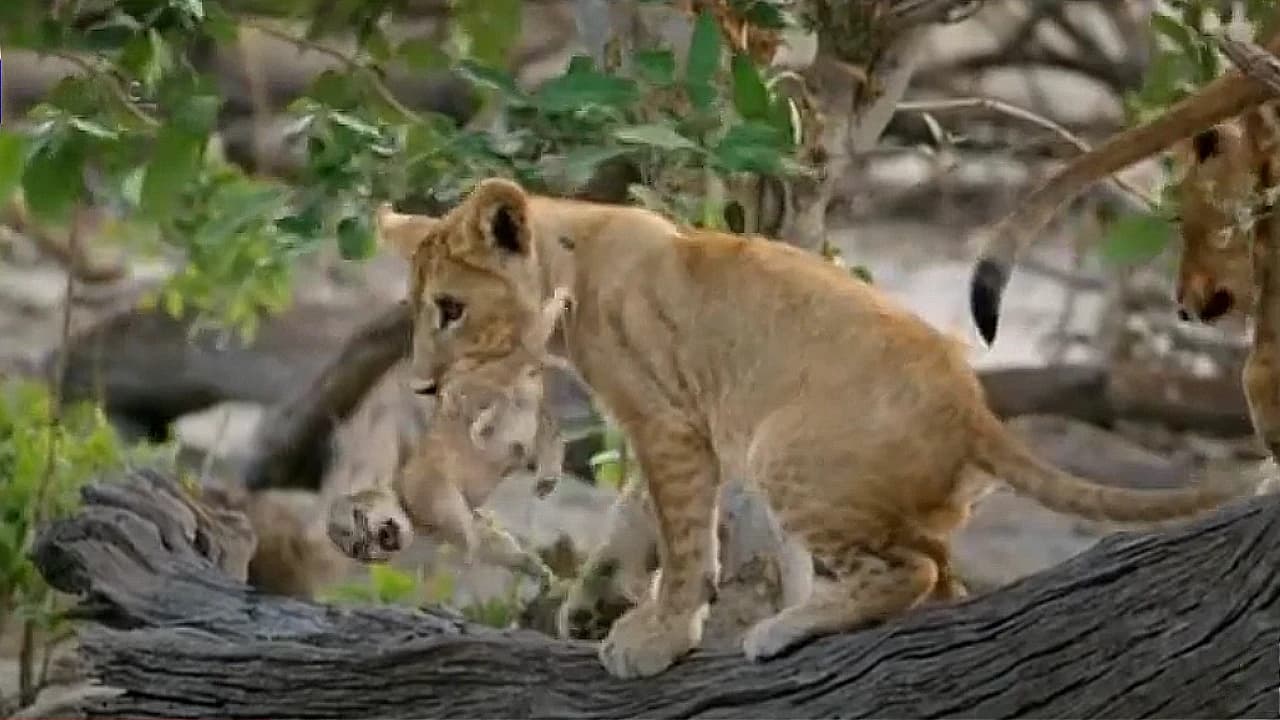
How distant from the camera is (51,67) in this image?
8.32 ft

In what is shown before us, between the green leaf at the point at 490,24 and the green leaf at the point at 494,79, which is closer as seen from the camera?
the green leaf at the point at 494,79

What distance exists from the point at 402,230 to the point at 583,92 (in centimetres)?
14

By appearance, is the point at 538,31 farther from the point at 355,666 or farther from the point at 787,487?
the point at 787,487

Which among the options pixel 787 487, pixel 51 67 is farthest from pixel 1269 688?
pixel 51 67

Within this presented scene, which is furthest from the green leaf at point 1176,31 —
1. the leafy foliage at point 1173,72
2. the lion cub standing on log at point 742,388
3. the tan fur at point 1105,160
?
the lion cub standing on log at point 742,388

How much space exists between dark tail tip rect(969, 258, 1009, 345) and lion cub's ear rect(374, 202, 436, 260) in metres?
0.32

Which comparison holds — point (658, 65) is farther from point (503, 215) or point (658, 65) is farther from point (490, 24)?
point (490, 24)

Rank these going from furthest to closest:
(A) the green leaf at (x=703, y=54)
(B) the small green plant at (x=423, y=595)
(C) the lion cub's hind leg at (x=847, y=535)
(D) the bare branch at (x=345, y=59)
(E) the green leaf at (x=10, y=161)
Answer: (B) the small green plant at (x=423, y=595), (D) the bare branch at (x=345, y=59), (E) the green leaf at (x=10, y=161), (A) the green leaf at (x=703, y=54), (C) the lion cub's hind leg at (x=847, y=535)

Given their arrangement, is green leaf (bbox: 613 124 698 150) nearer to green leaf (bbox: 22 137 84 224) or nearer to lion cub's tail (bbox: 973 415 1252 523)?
lion cub's tail (bbox: 973 415 1252 523)

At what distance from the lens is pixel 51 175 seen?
107cm

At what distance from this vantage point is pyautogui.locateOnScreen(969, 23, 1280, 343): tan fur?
37.0 inches

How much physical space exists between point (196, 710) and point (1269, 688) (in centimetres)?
70

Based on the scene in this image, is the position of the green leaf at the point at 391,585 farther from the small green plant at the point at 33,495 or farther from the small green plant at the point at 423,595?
the small green plant at the point at 33,495

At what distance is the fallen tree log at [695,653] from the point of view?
0.81 metres
